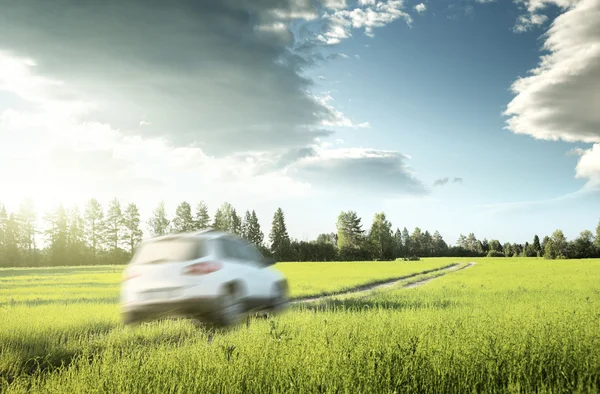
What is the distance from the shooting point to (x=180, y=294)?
8.72 meters

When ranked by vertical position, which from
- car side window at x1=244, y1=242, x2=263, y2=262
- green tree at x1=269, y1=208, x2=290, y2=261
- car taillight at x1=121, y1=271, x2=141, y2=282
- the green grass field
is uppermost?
green tree at x1=269, y1=208, x2=290, y2=261

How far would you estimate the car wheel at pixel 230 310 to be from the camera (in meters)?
8.85

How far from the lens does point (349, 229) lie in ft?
424

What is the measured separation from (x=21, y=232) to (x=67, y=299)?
92.7 meters

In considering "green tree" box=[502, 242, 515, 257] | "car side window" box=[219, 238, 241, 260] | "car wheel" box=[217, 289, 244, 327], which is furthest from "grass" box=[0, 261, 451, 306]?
"green tree" box=[502, 242, 515, 257]

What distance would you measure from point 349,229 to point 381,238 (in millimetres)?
10600

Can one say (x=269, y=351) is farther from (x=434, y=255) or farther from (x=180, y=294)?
(x=434, y=255)

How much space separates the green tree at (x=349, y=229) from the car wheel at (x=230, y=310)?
118997 mm

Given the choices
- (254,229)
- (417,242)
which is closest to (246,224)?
(254,229)

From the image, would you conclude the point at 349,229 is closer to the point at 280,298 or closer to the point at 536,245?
the point at 536,245

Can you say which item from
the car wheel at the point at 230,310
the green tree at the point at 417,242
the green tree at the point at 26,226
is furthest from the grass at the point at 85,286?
the green tree at the point at 417,242

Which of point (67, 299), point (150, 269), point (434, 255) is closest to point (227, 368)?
point (150, 269)

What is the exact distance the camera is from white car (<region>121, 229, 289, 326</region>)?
8734mm

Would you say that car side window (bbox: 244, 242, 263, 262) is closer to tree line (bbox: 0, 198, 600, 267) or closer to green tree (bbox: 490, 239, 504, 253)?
tree line (bbox: 0, 198, 600, 267)
